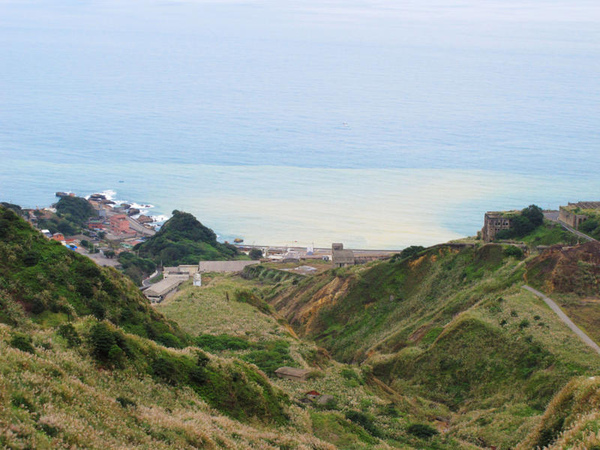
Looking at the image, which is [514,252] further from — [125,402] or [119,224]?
[119,224]

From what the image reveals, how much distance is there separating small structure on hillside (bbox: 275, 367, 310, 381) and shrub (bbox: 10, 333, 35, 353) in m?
17.3

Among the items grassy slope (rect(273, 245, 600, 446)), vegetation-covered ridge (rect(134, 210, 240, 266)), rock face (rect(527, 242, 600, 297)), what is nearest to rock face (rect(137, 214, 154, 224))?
vegetation-covered ridge (rect(134, 210, 240, 266))

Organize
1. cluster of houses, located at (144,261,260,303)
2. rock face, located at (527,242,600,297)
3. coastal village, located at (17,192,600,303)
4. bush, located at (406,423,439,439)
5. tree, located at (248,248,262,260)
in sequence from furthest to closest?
tree, located at (248,248,262,260), cluster of houses, located at (144,261,260,303), coastal village, located at (17,192,600,303), rock face, located at (527,242,600,297), bush, located at (406,423,439,439)

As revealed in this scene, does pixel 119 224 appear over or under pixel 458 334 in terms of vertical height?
over

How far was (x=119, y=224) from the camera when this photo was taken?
384ft

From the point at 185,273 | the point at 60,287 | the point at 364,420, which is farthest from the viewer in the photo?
the point at 185,273

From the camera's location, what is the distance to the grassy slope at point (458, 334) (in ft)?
117

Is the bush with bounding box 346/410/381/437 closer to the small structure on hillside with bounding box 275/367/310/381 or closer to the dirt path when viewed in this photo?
the small structure on hillside with bounding box 275/367/310/381

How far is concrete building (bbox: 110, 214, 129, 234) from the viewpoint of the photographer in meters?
115

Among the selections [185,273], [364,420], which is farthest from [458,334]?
[185,273]

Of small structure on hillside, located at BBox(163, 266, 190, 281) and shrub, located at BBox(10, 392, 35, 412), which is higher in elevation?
shrub, located at BBox(10, 392, 35, 412)

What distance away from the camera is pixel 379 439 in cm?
3031

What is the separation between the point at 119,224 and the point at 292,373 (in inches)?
3302

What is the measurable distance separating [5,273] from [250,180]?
111 metres
